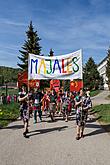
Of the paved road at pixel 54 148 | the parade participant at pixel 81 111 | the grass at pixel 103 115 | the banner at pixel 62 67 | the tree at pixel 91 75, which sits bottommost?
the paved road at pixel 54 148

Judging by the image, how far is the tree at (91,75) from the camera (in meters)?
91.7

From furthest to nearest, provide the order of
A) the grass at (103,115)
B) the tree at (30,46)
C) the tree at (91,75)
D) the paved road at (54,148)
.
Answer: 1. the tree at (91,75)
2. the tree at (30,46)
3. the grass at (103,115)
4. the paved road at (54,148)

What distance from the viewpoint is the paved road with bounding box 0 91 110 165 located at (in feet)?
23.8

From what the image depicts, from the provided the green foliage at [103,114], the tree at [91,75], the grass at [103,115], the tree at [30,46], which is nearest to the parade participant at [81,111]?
the grass at [103,115]

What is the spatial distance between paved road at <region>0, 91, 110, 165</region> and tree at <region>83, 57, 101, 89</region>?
3133 inches

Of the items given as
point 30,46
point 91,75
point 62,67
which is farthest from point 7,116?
point 91,75

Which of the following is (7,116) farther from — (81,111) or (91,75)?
(91,75)

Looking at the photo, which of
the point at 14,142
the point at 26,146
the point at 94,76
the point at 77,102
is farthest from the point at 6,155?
the point at 94,76

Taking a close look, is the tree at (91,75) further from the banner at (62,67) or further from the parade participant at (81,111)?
the parade participant at (81,111)

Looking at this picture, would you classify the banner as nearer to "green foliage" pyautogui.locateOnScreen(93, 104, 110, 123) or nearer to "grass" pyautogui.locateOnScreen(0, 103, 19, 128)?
"grass" pyautogui.locateOnScreen(0, 103, 19, 128)

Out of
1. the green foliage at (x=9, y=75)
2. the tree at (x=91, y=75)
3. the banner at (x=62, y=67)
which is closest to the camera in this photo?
the banner at (x=62, y=67)

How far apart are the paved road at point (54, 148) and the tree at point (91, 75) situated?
7957cm

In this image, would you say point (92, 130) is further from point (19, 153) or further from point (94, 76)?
point (94, 76)

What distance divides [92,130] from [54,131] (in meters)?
1.52
